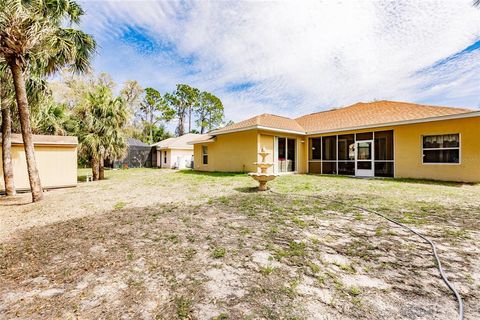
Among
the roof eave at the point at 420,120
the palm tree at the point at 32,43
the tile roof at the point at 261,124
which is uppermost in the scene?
the palm tree at the point at 32,43

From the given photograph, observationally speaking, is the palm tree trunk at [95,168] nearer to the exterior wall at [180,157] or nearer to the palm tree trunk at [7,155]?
the palm tree trunk at [7,155]

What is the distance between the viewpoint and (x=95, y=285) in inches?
95.3

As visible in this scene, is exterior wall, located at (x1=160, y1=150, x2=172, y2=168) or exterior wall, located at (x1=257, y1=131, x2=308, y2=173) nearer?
exterior wall, located at (x1=257, y1=131, x2=308, y2=173)

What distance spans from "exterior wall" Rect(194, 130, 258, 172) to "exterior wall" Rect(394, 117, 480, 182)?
311 inches

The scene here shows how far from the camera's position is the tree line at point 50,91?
6.34m

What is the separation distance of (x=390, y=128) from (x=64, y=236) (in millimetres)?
14335

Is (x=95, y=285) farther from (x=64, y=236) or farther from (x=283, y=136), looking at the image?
(x=283, y=136)

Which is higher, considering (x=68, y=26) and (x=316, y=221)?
Result: (x=68, y=26)

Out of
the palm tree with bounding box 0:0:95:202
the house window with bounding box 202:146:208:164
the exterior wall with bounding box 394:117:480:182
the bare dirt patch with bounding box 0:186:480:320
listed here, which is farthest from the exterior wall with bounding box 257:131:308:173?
the palm tree with bounding box 0:0:95:202

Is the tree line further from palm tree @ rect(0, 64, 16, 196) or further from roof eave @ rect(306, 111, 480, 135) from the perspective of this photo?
roof eave @ rect(306, 111, 480, 135)

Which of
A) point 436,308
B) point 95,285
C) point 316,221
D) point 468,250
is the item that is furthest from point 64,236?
point 468,250

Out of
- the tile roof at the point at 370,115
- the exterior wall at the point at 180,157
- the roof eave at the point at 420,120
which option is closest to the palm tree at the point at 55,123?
the exterior wall at the point at 180,157

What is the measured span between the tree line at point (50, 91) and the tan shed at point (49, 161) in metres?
1.00

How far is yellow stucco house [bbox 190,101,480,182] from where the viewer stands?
999 centimetres
